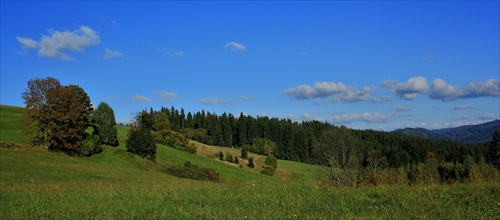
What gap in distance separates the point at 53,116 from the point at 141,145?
15.0m

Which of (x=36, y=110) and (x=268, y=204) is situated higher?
(x=36, y=110)

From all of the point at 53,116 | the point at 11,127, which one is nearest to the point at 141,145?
the point at 53,116

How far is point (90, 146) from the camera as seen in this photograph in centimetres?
5250

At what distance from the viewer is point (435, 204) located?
27.7 ft

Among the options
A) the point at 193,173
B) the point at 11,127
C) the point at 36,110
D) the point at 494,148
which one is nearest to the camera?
the point at 36,110

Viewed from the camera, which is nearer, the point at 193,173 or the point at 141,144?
the point at 193,173

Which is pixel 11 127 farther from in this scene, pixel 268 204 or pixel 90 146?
pixel 268 204

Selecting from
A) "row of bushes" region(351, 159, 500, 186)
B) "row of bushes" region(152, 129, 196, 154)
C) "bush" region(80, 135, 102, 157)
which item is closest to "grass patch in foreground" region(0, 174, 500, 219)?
"row of bushes" region(351, 159, 500, 186)

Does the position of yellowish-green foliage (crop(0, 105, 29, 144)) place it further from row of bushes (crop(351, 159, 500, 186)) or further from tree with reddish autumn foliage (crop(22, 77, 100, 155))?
row of bushes (crop(351, 159, 500, 186))

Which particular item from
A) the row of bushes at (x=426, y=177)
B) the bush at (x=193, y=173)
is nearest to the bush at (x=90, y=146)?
the bush at (x=193, y=173)

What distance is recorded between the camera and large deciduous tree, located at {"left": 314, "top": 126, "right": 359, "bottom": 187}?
1972 inches

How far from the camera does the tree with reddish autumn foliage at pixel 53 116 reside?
48.2m

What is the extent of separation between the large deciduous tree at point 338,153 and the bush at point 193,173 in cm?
1684

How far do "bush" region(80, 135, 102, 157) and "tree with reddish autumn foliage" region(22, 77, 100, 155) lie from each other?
0.54 m
